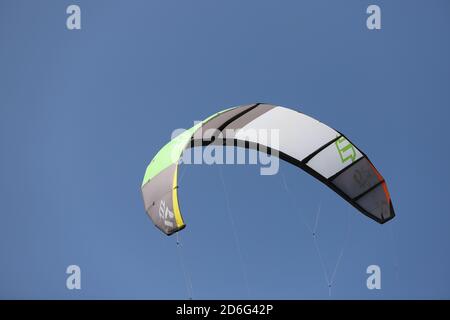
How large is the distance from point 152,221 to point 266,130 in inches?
99.5

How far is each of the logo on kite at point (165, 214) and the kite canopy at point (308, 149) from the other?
71 cm

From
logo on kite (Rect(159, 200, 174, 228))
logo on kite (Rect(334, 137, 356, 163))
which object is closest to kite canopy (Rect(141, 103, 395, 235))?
logo on kite (Rect(334, 137, 356, 163))

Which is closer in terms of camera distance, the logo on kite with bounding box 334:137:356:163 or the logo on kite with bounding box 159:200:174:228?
the logo on kite with bounding box 159:200:174:228

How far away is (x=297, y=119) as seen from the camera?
50.9ft

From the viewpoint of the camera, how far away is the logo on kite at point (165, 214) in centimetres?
1384

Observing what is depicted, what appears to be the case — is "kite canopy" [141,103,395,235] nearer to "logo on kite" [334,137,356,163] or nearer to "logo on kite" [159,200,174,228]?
"logo on kite" [334,137,356,163]

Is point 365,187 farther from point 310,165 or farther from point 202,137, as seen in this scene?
point 202,137

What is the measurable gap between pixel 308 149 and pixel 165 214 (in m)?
2.91

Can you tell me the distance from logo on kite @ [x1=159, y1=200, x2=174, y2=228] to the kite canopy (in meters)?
0.71

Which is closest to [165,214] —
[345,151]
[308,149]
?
[308,149]

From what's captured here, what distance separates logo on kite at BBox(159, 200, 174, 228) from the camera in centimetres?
1384

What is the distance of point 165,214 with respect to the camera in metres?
14.2

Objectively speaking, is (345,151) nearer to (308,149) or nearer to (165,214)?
(308,149)

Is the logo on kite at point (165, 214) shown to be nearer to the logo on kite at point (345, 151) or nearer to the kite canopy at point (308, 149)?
the kite canopy at point (308, 149)
